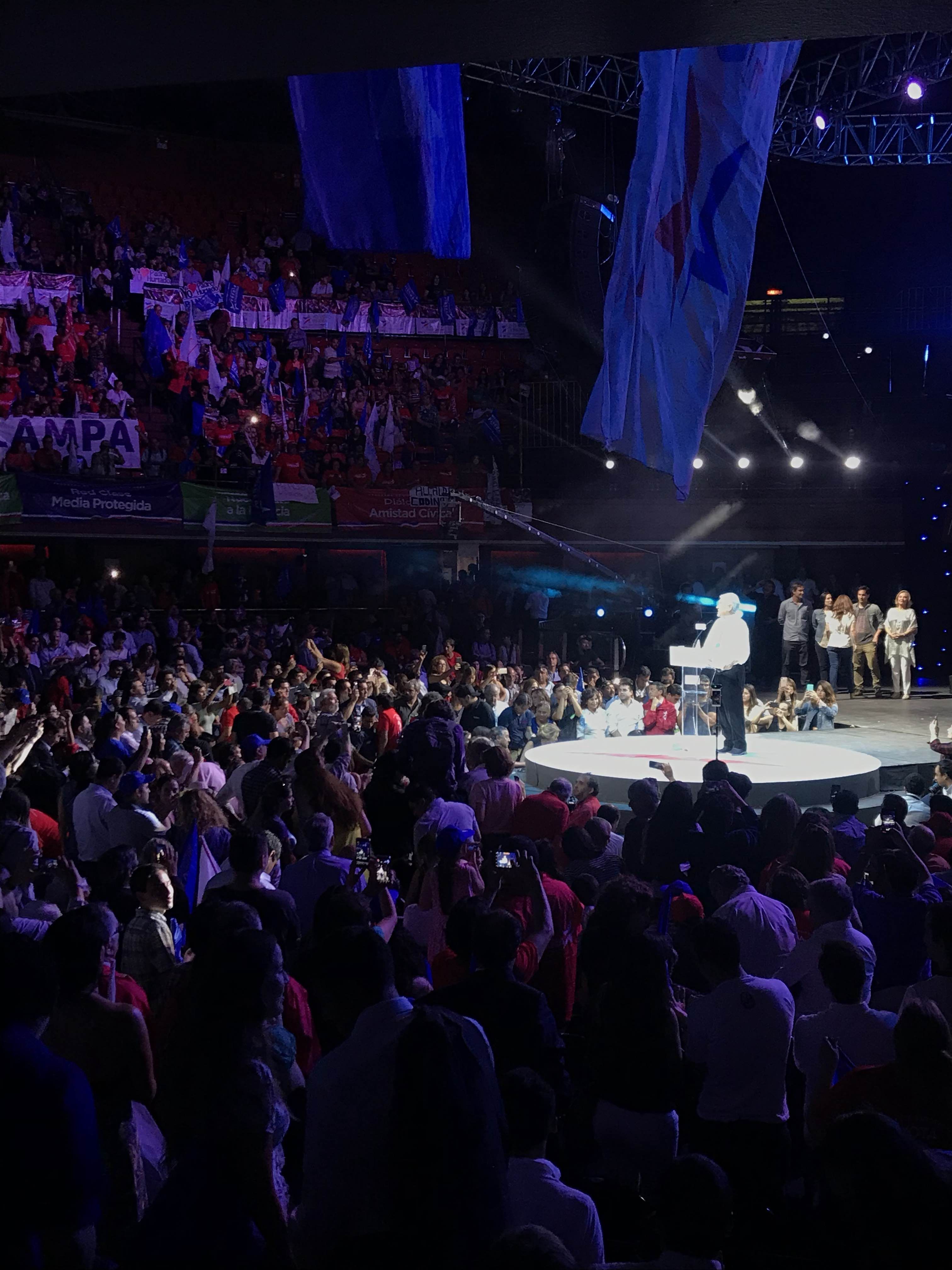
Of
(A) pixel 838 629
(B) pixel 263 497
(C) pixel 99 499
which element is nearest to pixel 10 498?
(C) pixel 99 499

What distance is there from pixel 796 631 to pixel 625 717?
503 cm

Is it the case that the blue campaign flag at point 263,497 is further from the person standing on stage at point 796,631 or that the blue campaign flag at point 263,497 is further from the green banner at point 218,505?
the person standing on stage at point 796,631

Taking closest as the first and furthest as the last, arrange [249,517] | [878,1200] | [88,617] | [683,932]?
[878,1200], [683,932], [88,617], [249,517]

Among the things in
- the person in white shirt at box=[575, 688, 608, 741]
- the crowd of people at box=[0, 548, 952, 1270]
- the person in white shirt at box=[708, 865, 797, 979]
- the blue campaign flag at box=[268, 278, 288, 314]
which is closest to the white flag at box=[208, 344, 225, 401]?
the blue campaign flag at box=[268, 278, 288, 314]

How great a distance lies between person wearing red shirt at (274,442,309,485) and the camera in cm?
2022

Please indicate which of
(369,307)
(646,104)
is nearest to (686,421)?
(646,104)

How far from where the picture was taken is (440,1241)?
231 centimetres

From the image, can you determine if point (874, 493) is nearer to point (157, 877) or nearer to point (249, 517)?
point (249, 517)

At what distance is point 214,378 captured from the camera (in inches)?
867

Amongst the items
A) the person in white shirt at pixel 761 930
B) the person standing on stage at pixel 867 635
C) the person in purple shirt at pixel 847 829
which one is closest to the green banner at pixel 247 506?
the person standing on stage at pixel 867 635

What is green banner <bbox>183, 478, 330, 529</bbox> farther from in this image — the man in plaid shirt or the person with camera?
the man in plaid shirt

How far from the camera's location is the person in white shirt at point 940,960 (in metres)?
3.67

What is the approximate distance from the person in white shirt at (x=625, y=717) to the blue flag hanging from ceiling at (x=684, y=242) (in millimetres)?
7374

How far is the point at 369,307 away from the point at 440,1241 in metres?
23.4
